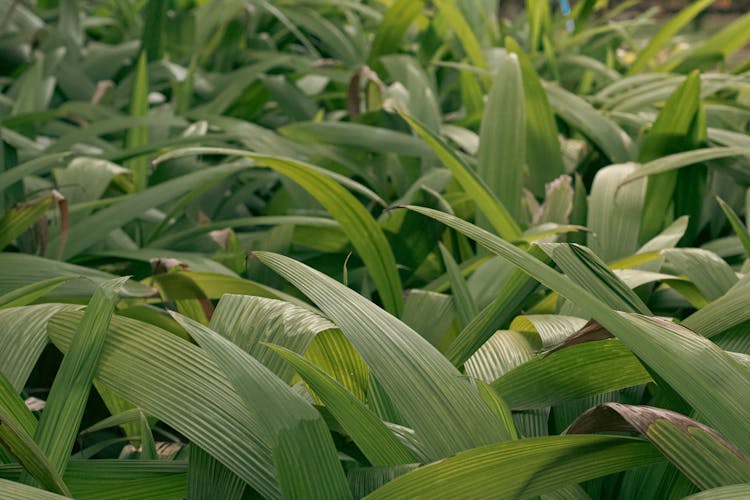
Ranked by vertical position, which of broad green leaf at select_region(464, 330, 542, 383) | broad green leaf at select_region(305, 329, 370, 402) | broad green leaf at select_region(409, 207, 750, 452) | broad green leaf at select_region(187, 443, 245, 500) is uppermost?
broad green leaf at select_region(409, 207, 750, 452)

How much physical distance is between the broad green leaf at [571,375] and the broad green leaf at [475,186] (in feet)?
0.86

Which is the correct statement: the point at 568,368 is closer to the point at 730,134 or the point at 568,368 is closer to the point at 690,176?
the point at 690,176

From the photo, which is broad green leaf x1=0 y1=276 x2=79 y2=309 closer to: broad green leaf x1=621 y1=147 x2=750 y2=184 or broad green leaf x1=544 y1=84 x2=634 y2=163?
broad green leaf x1=621 y1=147 x2=750 y2=184

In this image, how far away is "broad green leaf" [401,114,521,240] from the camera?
744 millimetres

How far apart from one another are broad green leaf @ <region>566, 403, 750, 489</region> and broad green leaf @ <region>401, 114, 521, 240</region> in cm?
38

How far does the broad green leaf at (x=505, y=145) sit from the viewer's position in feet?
2.85

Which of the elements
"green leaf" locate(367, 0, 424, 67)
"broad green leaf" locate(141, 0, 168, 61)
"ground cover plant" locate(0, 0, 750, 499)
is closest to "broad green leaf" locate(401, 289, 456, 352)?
"ground cover plant" locate(0, 0, 750, 499)

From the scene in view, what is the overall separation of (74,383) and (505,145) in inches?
20.7

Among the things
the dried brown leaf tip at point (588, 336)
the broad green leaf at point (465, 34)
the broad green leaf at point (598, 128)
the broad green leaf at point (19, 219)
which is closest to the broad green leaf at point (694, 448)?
the dried brown leaf tip at point (588, 336)

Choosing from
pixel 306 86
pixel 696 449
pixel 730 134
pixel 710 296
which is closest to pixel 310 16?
pixel 306 86

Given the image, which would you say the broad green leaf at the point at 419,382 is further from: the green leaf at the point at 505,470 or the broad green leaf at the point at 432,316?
the broad green leaf at the point at 432,316

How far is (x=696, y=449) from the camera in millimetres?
375

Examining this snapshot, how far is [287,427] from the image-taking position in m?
0.41

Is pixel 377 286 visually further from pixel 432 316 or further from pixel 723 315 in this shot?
pixel 723 315
